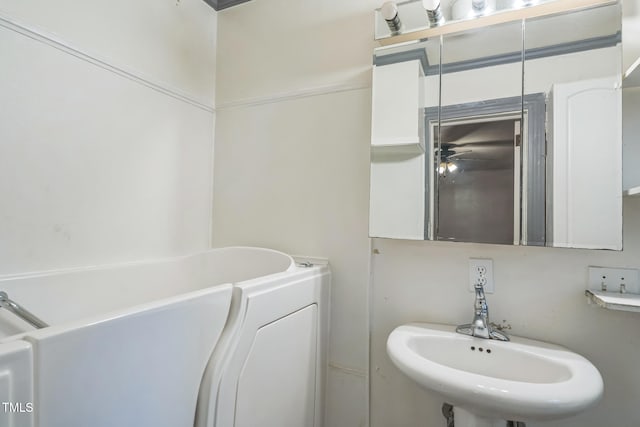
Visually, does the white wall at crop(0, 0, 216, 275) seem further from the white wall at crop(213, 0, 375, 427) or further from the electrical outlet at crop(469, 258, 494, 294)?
the electrical outlet at crop(469, 258, 494, 294)

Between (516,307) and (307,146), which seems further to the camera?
(307,146)

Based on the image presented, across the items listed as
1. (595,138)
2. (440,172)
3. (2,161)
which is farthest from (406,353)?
(2,161)

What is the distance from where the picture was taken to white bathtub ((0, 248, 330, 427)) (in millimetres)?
572

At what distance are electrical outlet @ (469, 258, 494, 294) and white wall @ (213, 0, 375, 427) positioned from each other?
17.1 inches

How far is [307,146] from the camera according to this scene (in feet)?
5.20

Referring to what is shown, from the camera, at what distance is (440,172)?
123cm

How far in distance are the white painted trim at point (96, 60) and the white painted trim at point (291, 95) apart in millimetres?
182

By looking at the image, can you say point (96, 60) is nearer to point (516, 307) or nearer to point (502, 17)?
point (502, 17)

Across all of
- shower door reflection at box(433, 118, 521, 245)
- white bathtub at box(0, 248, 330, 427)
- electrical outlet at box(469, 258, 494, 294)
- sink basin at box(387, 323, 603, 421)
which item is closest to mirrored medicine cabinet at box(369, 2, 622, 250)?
shower door reflection at box(433, 118, 521, 245)

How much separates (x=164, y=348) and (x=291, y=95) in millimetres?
1307

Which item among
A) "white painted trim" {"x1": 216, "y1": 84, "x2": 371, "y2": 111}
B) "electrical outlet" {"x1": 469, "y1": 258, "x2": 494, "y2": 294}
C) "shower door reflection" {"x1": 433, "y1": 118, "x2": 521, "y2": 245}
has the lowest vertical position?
"electrical outlet" {"x1": 469, "y1": 258, "x2": 494, "y2": 294}

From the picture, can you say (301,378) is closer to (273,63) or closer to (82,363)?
(82,363)

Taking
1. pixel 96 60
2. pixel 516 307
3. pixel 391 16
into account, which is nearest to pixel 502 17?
pixel 391 16

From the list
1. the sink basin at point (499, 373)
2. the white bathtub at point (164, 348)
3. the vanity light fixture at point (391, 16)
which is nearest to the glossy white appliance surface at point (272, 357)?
the white bathtub at point (164, 348)
